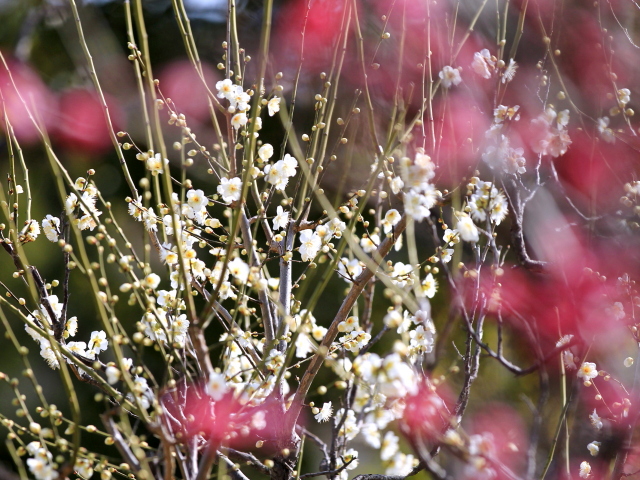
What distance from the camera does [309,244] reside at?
1.13 metres

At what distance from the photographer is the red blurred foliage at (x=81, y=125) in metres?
2.43

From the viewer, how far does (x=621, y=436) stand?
65 cm

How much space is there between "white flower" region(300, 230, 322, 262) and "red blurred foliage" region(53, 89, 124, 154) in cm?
164

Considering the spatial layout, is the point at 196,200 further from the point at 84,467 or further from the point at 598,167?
the point at 598,167

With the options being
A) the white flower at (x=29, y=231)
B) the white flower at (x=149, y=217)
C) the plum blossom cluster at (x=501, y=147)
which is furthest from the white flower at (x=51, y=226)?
the plum blossom cluster at (x=501, y=147)

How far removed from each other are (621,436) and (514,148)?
57cm

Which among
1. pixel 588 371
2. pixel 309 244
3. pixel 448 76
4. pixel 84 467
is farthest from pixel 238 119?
pixel 588 371

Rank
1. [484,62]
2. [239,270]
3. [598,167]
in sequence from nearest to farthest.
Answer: [239,270] → [484,62] → [598,167]

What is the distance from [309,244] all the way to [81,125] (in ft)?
5.96

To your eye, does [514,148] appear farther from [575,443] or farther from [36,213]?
[36,213]

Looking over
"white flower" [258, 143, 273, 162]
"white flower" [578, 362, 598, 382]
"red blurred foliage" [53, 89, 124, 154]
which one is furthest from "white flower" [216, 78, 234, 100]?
"red blurred foliage" [53, 89, 124, 154]

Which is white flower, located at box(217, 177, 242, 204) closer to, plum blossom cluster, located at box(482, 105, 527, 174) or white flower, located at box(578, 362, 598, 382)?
plum blossom cluster, located at box(482, 105, 527, 174)

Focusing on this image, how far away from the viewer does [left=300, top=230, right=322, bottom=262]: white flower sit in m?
1.12

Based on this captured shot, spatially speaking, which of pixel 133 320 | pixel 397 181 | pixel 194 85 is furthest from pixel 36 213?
pixel 397 181
